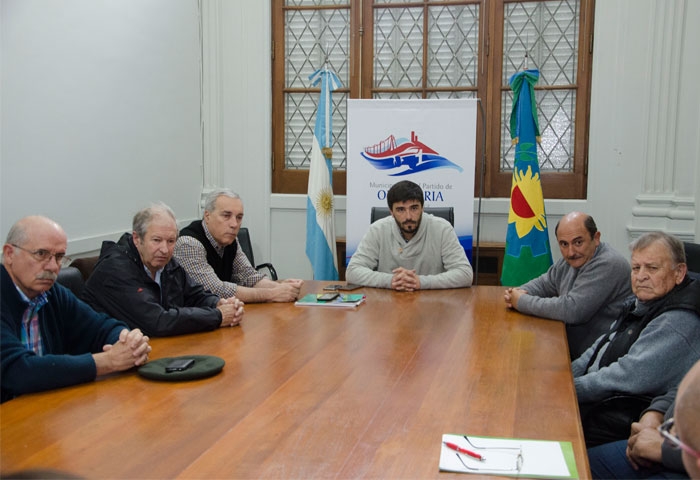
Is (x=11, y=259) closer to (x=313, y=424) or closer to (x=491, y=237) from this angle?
(x=313, y=424)

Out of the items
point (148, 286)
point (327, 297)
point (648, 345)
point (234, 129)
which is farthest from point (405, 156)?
point (648, 345)

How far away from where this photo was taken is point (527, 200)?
5.14 meters

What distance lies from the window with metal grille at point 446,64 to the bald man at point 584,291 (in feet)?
7.71

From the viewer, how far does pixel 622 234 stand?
549 cm

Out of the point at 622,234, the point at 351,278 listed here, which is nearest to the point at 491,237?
the point at 622,234

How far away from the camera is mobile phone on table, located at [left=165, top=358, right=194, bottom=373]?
2.15 metres

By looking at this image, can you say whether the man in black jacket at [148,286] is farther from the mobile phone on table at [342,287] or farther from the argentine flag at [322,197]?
the argentine flag at [322,197]

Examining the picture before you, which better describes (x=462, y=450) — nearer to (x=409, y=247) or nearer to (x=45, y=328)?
(x=45, y=328)

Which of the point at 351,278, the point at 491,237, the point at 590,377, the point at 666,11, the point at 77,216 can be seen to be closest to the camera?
the point at 590,377

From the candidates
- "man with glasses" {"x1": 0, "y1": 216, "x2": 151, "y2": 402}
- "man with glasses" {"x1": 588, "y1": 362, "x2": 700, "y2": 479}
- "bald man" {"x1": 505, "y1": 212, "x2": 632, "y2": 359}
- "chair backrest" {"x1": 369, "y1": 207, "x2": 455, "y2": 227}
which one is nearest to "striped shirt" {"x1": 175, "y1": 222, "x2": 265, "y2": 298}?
"man with glasses" {"x1": 0, "y1": 216, "x2": 151, "y2": 402}

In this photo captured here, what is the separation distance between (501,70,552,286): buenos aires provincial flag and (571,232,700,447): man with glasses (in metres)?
2.53

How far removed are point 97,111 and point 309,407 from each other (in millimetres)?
3268

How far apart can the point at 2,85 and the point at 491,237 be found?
3.70 m

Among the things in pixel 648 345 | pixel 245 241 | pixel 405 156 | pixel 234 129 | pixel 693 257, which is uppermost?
pixel 234 129
